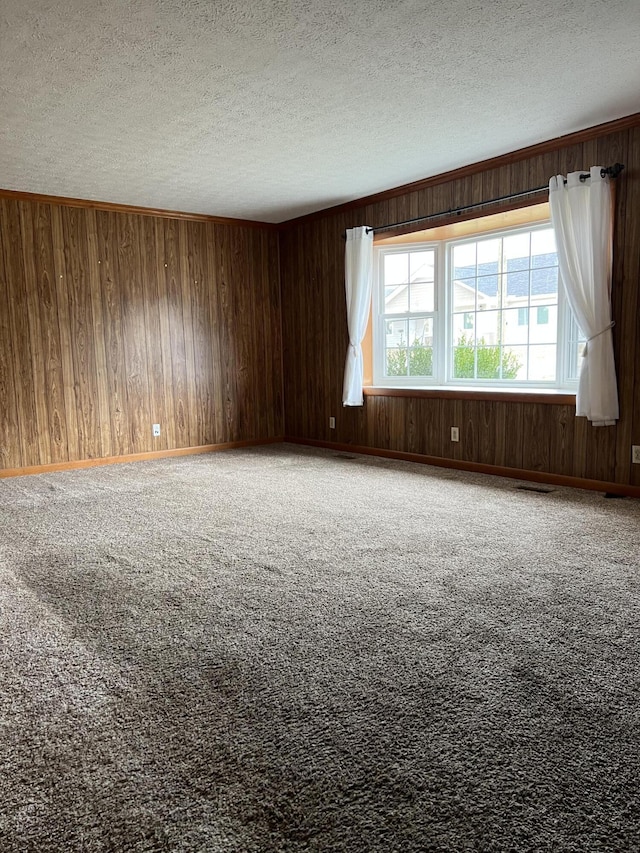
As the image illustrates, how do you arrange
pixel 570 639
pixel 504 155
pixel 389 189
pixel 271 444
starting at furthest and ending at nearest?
1. pixel 271 444
2. pixel 389 189
3. pixel 504 155
4. pixel 570 639

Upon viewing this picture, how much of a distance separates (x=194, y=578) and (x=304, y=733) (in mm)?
1223

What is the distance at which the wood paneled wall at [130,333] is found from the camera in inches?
204

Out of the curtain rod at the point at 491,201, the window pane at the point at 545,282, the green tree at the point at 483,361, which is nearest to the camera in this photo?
the curtain rod at the point at 491,201

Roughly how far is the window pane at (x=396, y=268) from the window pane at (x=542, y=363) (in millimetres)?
Result: 1436

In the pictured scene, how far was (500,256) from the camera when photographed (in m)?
4.95

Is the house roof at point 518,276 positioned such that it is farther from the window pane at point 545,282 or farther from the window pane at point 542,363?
the window pane at point 542,363

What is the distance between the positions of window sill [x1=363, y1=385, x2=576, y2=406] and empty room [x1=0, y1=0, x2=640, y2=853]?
29 millimetres

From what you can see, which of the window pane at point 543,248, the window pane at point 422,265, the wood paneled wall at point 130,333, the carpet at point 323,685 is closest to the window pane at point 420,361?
the window pane at point 422,265

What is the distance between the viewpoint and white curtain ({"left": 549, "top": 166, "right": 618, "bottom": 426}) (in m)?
3.85

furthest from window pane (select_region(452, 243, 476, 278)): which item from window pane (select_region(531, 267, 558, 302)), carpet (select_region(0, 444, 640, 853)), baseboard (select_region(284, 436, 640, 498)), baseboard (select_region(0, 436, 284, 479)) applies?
baseboard (select_region(0, 436, 284, 479))

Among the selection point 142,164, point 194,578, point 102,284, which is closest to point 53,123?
point 142,164

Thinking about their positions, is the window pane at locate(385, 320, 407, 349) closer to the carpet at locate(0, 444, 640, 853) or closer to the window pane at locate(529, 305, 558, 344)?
the window pane at locate(529, 305, 558, 344)

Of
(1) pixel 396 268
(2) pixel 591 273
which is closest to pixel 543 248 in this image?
(2) pixel 591 273

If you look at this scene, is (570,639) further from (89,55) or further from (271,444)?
(271,444)
